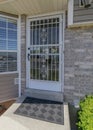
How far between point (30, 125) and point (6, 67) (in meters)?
1.96

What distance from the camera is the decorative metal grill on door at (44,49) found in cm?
431

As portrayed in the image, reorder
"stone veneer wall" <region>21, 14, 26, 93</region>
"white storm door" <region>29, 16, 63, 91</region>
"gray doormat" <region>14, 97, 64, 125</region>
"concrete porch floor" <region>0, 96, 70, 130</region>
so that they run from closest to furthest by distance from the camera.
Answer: "concrete porch floor" <region>0, 96, 70, 130</region>, "gray doormat" <region>14, 97, 64, 125</region>, "white storm door" <region>29, 16, 63, 91</region>, "stone veneer wall" <region>21, 14, 26, 93</region>

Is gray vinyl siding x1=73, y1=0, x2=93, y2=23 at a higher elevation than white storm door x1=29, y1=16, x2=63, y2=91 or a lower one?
higher

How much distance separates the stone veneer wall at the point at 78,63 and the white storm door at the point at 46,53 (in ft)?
0.80

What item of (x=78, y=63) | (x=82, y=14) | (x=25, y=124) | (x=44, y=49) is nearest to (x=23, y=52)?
(x=44, y=49)

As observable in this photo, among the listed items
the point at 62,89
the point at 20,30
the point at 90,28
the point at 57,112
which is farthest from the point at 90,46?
the point at 20,30

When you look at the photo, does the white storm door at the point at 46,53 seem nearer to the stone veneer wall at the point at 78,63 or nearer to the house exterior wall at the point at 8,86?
the stone veneer wall at the point at 78,63

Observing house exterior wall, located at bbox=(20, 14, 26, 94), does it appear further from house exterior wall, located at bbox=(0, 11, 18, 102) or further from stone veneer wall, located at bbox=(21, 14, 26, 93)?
house exterior wall, located at bbox=(0, 11, 18, 102)

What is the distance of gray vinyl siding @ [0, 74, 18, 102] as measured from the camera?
170 inches

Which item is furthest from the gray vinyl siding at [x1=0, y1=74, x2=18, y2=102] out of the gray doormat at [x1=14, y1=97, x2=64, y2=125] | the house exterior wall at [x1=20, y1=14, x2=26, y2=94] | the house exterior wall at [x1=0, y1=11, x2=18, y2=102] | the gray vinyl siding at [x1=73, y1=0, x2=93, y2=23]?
the gray vinyl siding at [x1=73, y1=0, x2=93, y2=23]

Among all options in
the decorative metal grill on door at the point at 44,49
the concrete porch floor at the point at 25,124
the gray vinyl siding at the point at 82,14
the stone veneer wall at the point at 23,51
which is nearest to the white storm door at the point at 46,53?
the decorative metal grill on door at the point at 44,49

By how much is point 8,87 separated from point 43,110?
4.50 ft

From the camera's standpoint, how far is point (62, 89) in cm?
424

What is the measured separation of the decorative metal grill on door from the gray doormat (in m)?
0.73
